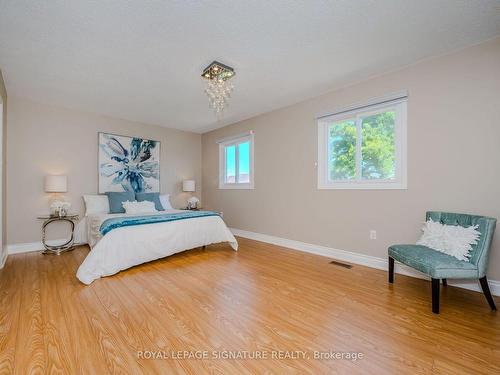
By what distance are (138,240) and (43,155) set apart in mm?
2521

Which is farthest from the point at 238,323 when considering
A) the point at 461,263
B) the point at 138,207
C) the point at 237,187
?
the point at 237,187

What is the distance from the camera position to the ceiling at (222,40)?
179cm

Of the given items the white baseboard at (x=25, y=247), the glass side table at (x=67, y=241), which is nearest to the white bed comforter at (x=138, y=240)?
the glass side table at (x=67, y=241)

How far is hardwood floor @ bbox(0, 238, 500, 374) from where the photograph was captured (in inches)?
52.7

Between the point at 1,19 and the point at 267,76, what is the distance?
2492 millimetres

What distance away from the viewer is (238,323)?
1735 millimetres

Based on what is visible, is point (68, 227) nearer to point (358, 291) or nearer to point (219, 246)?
point (219, 246)

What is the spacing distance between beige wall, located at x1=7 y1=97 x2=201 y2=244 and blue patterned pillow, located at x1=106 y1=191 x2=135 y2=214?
0.45 metres

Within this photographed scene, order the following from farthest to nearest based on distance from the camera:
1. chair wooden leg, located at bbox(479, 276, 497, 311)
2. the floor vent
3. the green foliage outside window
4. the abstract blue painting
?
the abstract blue painting → the floor vent → the green foliage outside window → chair wooden leg, located at bbox(479, 276, 497, 311)

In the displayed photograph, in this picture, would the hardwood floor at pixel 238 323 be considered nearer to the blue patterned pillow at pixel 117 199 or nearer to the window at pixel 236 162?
the blue patterned pillow at pixel 117 199

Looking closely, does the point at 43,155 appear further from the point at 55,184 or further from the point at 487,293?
the point at 487,293

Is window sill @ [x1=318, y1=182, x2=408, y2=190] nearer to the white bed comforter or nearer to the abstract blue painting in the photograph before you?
the white bed comforter

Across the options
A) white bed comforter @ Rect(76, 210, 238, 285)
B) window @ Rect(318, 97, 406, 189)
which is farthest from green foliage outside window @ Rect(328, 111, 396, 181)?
white bed comforter @ Rect(76, 210, 238, 285)

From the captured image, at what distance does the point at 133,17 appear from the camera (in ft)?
6.11
